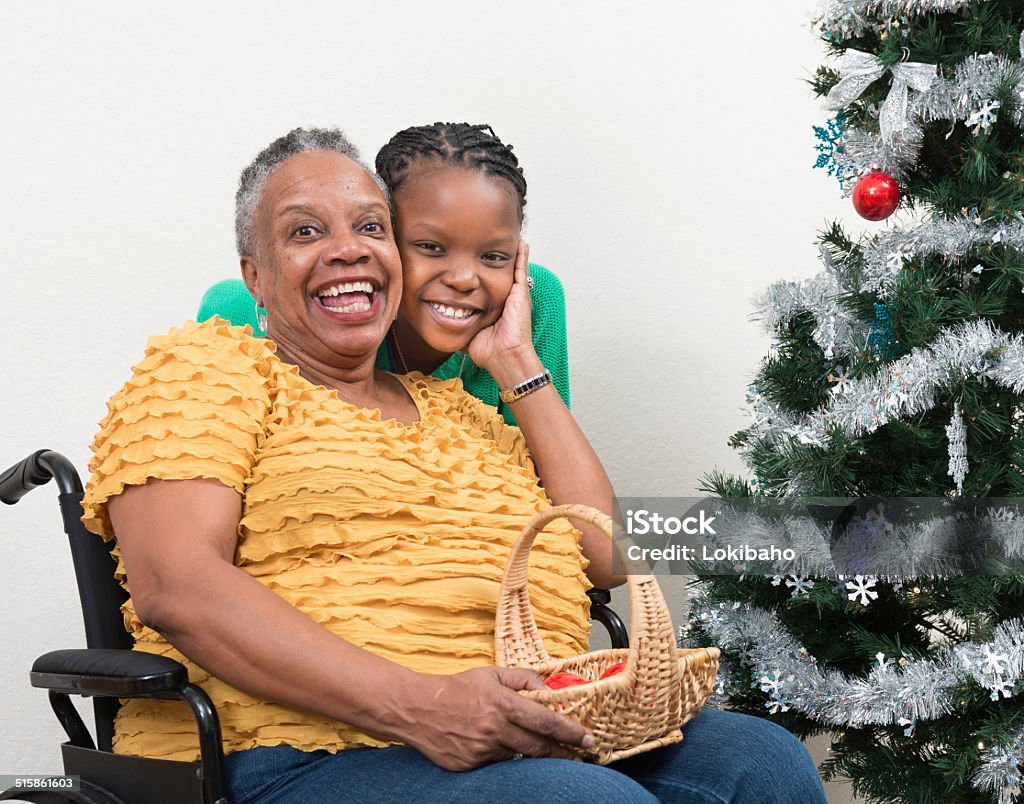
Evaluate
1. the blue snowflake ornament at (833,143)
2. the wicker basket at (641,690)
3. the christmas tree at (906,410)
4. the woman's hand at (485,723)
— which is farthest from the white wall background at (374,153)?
the woman's hand at (485,723)

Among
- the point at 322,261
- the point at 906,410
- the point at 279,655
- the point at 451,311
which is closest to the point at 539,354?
the point at 451,311

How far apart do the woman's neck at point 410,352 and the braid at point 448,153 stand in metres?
0.25

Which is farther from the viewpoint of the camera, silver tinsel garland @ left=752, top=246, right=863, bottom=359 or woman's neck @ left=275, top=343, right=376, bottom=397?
silver tinsel garland @ left=752, top=246, right=863, bottom=359

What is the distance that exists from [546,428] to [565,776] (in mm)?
720

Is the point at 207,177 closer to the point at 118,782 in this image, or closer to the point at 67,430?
the point at 67,430

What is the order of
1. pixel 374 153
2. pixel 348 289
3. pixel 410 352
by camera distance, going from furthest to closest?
1. pixel 374 153
2. pixel 410 352
3. pixel 348 289

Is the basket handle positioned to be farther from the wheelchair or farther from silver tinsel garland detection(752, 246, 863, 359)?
silver tinsel garland detection(752, 246, 863, 359)

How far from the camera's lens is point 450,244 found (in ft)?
5.41

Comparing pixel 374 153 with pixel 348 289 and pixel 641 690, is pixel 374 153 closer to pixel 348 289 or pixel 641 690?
pixel 348 289

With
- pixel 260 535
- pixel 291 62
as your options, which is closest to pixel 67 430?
pixel 291 62

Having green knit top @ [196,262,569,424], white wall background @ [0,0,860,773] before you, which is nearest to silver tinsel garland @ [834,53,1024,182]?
white wall background @ [0,0,860,773]

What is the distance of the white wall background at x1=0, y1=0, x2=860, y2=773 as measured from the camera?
2.10 meters

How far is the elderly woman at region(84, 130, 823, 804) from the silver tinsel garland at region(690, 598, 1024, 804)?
397 millimetres

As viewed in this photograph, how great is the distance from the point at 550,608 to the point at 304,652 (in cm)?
39
